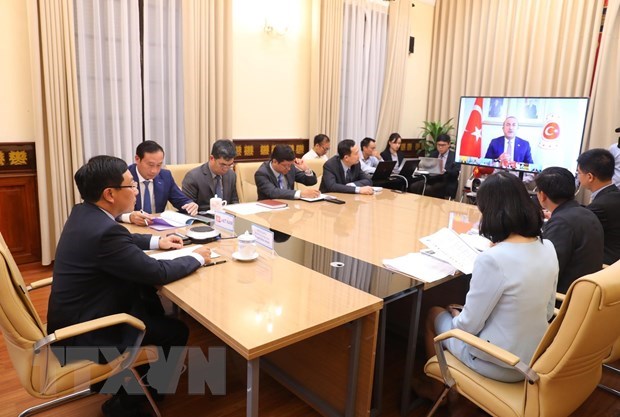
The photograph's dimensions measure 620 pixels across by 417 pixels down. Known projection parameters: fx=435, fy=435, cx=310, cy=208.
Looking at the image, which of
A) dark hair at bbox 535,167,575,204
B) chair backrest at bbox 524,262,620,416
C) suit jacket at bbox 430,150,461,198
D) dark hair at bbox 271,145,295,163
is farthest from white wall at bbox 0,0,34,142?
suit jacket at bbox 430,150,461,198

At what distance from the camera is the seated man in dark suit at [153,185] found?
2666 millimetres

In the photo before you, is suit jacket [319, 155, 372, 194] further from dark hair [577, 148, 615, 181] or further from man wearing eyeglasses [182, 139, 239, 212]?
→ dark hair [577, 148, 615, 181]

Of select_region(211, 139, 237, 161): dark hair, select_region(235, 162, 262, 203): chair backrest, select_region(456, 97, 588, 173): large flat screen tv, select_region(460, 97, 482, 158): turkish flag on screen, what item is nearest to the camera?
select_region(211, 139, 237, 161): dark hair

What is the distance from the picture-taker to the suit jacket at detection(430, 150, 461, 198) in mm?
5932

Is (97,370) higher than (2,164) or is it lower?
lower

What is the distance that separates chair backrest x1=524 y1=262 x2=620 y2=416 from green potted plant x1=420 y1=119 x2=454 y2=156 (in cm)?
528

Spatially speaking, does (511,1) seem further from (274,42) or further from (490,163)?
(274,42)

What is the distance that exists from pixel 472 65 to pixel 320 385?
551cm

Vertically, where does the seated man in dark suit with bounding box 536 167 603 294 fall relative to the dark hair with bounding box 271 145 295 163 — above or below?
below

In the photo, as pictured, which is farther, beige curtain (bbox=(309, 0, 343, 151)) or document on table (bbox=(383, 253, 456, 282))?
beige curtain (bbox=(309, 0, 343, 151))

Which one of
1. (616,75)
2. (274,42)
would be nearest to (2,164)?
(274,42)

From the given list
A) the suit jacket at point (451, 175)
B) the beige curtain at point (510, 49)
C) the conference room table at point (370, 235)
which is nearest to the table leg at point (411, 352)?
the conference room table at point (370, 235)

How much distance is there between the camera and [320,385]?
191cm

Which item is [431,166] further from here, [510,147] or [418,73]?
[418,73]
